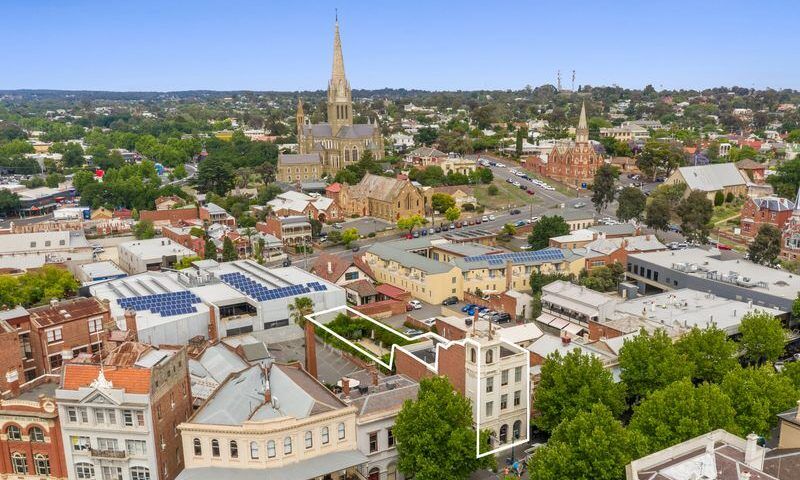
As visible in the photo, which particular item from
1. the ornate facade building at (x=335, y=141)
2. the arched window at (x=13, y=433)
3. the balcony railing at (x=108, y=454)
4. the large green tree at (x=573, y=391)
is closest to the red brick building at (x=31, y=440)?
the arched window at (x=13, y=433)

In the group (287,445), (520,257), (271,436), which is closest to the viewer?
(271,436)

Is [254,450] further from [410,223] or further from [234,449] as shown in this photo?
[410,223]

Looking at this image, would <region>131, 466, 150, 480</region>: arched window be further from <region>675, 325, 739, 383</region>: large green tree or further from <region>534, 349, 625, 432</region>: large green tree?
<region>675, 325, 739, 383</region>: large green tree

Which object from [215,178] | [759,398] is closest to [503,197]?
Answer: [215,178]

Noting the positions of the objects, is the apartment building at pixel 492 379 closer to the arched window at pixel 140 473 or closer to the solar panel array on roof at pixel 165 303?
the arched window at pixel 140 473

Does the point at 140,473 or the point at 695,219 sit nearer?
the point at 140,473

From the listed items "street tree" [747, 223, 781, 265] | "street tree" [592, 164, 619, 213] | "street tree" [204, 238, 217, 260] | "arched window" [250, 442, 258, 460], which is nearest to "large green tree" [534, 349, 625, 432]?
"arched window" [250, 442, 258, 460]
